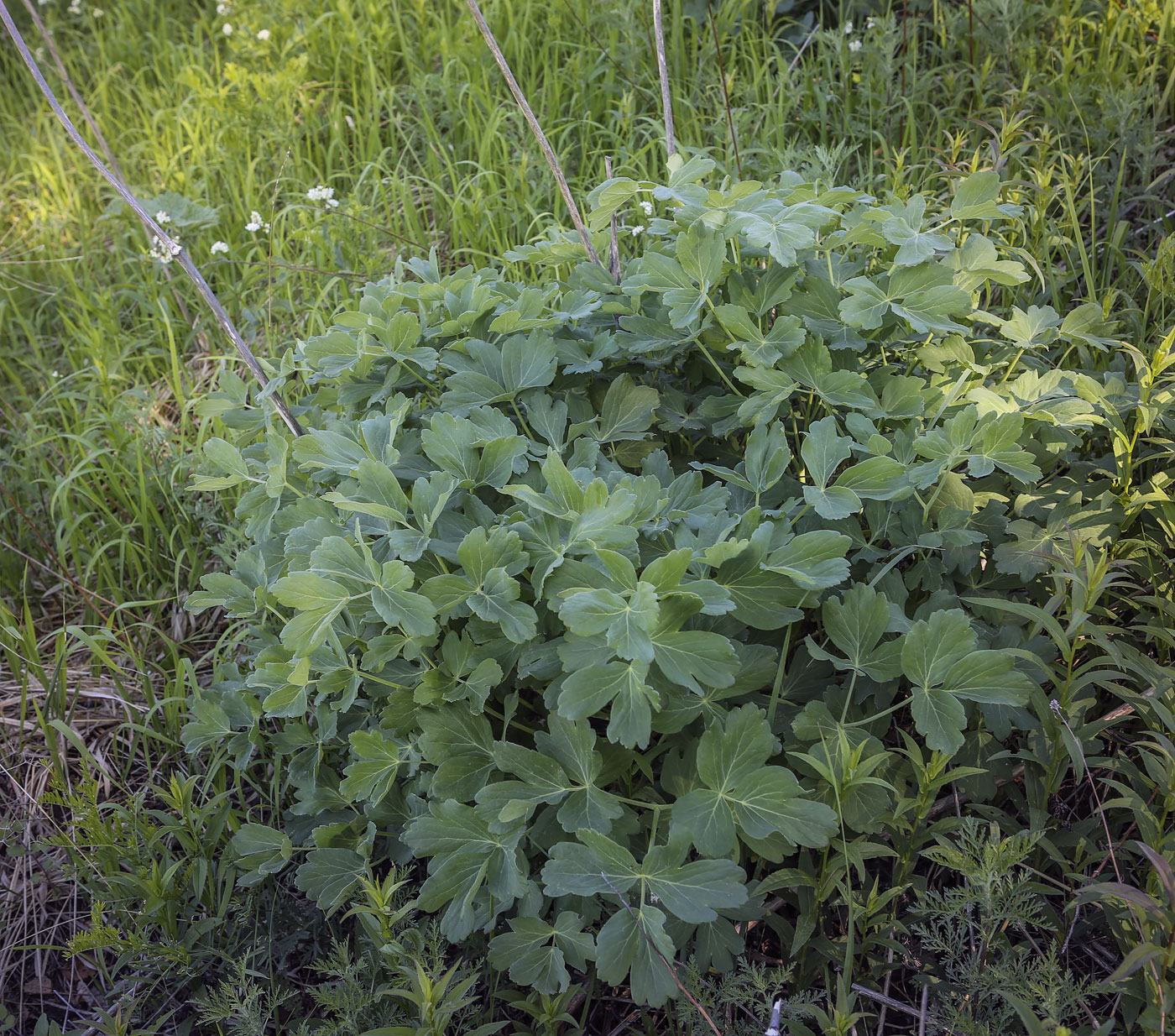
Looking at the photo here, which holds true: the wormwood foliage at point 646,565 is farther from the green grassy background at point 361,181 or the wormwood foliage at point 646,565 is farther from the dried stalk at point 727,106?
the dried stalk at point 727,106

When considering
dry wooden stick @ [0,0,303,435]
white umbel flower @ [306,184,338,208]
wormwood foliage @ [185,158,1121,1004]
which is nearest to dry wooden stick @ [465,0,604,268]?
wormwood foliage @ [185,158,1121,1004]

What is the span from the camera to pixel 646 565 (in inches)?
58.6

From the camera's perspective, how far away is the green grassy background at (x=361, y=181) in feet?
8.00

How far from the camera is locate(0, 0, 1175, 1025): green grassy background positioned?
96.0 inches

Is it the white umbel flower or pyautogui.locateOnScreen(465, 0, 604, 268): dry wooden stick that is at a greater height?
pyautogui.locateOnScreen(465, 0, 604, 268): dry wooden stick

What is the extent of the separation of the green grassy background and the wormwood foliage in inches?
27.0

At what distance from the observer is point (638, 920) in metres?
1.28

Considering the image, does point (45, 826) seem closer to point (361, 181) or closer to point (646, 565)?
point (646, 565)

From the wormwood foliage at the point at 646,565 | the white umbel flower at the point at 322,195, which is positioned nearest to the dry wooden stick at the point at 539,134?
the wormwood foliage at the point at 646,565

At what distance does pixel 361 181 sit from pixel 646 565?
2.34m

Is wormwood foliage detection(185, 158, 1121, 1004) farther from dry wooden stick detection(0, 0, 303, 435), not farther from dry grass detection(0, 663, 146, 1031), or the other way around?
dry grass detection(0, 663, 146, 1031)

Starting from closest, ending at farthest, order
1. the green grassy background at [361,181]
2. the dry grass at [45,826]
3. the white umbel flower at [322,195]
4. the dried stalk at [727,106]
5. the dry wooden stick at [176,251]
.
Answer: the dry wooden stick at [176,251], the dry grass at [45,826], the green grassy background at [361,181], the dried stalk at [727,106], the white umbel flower at [322,195]

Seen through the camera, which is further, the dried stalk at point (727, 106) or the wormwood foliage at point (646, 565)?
the dried stalk at point (727, 106)

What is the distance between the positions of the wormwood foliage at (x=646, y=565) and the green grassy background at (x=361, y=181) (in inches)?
27.0
